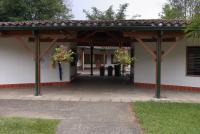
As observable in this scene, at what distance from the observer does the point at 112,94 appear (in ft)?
44.3

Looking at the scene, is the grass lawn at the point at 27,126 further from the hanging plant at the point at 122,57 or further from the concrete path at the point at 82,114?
the hanging plant at the point at 122,57

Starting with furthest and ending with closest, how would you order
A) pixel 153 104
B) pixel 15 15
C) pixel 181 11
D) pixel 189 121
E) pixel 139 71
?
1. pixel 181 11
2. pixel 15 15
3. pixel 139 71
4. pixel 153 104
5. pixel 189 121

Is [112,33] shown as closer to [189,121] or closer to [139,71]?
[139,71]

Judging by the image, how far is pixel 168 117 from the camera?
29.1 feet

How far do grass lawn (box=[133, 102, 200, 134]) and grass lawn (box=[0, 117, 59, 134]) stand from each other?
6.81 ft

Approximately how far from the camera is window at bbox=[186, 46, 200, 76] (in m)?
14.8

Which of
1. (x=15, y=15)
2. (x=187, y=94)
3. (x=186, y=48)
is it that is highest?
(x=15, y=15)

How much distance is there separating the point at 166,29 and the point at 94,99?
11.3 feet

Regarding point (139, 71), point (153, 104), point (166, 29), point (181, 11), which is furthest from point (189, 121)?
point (181, 11)

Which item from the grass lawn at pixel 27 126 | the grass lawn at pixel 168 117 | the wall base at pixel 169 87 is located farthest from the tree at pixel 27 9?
the grass lawn at pixel 27 126

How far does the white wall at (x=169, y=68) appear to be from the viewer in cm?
1498

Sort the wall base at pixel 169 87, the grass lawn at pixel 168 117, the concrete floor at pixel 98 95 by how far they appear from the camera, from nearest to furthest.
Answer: the grass lawn at pixel 168 117, the concrete floor at pixel 98 95, the wall base at pixel 169 87

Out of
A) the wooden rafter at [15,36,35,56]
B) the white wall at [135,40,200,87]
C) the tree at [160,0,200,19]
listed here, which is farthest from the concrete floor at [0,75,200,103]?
the tree at [160,0,200,19]

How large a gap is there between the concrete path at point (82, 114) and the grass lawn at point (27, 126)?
233mm
